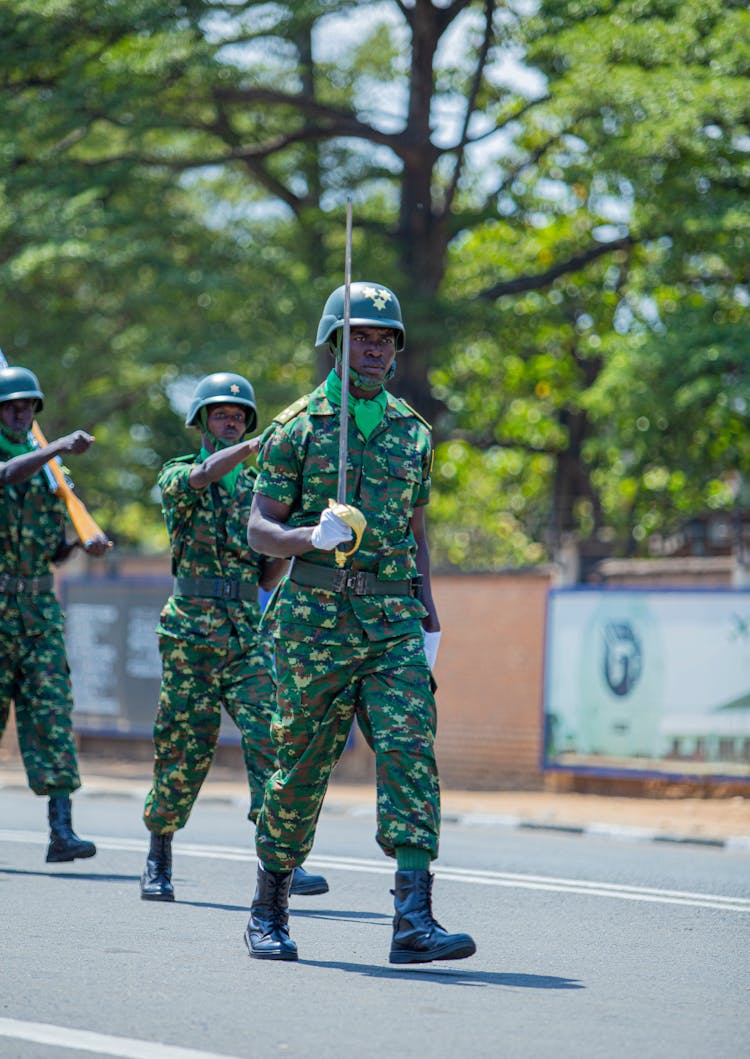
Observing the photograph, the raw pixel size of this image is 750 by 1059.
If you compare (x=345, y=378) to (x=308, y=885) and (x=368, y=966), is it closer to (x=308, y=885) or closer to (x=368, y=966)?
(x=368, y=966)

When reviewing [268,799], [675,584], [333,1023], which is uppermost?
[675,584]

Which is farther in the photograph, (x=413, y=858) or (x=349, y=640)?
(x=349, y=640)

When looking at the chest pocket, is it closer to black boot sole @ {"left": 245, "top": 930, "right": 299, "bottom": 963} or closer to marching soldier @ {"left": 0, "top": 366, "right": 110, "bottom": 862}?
black boot sole @ {"left": 245, "top": 930, "right": 299, "bottom": 963}

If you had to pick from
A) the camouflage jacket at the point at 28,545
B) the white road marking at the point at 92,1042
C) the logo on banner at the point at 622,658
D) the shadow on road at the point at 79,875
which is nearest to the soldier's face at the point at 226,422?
the camouflage jacket at the point at 28,545

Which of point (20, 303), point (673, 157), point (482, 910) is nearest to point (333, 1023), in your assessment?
point (482, 910)

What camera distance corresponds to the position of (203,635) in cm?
733

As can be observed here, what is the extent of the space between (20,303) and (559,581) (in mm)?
10004

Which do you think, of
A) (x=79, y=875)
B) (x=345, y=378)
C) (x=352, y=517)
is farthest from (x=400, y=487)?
(x=79, y=875)

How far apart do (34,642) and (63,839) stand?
93 cm

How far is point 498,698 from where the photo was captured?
16922mm

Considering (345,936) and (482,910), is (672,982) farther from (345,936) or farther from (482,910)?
(482,910)

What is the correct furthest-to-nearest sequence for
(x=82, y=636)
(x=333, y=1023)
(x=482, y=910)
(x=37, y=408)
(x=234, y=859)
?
(x=82, y=636) < (x=234, y=859) < (x=37, y=408) < (x=482, y=910) < (x=333, y=1023)

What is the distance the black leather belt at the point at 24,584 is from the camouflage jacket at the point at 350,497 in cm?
288

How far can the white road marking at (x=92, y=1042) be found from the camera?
4.27 metres
